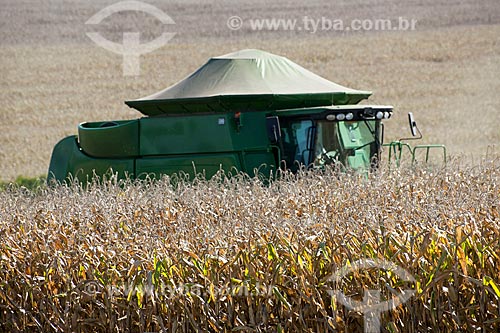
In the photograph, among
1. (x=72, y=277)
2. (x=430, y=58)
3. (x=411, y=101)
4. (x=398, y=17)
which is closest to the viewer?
(x=72, y=277)

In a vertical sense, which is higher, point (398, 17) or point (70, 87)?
point (398, 17)

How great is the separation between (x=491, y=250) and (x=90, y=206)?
11.1 feet

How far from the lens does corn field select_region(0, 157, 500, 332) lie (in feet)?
14.3

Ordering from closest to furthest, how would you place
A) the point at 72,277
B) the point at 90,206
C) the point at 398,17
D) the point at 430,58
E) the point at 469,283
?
the point at 469,283, the point at 72,277, the point at 90,206, the point at 430,58, the point at 398,17

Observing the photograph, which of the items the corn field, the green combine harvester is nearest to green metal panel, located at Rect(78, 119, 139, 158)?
the green combine harvester

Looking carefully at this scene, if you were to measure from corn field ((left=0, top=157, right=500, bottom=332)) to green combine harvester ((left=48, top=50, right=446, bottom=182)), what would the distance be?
3.75m

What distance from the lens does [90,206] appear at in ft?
22.5

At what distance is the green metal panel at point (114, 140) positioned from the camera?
419 inches

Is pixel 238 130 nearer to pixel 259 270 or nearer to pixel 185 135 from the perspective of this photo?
pixel 185 135

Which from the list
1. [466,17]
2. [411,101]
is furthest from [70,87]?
[466,17]

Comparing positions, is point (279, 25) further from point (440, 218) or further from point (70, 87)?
point (440, 218)

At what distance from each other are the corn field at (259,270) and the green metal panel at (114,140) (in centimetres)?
440

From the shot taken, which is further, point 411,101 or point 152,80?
point 152,80

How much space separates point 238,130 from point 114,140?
62.0 inches
